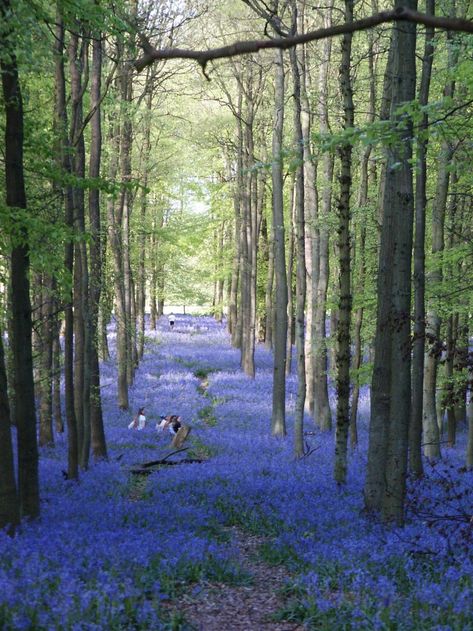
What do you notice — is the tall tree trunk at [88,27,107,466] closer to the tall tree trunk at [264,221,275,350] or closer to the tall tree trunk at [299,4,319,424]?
the tall tree trunk at [299,4,319,424]

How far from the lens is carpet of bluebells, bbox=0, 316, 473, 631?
5758 mm

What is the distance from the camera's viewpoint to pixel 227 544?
886cm

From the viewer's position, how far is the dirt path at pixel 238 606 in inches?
241

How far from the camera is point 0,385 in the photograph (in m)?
8.21

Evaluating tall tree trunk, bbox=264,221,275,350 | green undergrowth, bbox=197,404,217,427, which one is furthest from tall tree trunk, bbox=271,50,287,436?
tall tree trunk, bbox=264,221,275,350

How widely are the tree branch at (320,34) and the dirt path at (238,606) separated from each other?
509 cm

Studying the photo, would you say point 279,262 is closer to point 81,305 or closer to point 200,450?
point 200,450

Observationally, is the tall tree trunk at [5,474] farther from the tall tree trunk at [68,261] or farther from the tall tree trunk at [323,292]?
the tall tree trunk at [323,292]

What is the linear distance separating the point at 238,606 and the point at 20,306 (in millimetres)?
4925

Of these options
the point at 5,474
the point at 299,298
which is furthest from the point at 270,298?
the point at 5,474

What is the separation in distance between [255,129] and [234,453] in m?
18.8

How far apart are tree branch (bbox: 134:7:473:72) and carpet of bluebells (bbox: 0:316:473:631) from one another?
4470 mm

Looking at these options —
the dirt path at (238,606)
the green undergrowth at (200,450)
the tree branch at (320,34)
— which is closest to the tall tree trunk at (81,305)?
the green undergrowth at (200,450)

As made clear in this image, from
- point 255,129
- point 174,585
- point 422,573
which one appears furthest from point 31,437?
point 255,129
